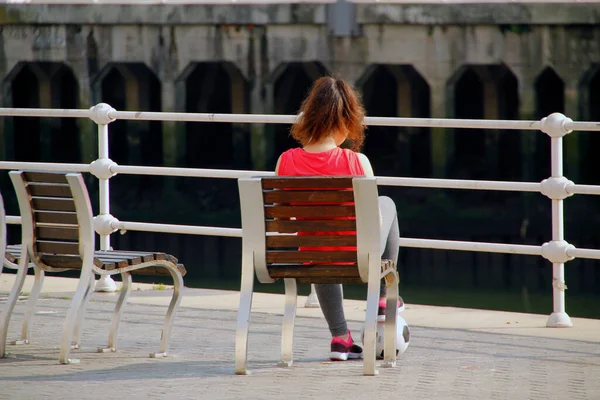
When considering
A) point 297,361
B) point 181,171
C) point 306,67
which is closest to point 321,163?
point 297,361

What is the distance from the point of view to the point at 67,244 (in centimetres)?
588

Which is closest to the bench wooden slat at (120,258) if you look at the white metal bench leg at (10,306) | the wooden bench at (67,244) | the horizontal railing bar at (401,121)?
the wooden bench at (67,244)

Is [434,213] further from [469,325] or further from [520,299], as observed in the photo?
[469,325]

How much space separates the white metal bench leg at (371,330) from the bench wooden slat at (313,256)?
6.5 inches

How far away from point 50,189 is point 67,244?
0.26m

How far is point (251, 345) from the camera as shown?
623cm

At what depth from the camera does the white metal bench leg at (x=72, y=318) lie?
5.69 m

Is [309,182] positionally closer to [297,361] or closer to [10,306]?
[297,361]

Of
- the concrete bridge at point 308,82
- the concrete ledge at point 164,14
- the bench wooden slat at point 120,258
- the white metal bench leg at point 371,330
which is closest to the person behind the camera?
the white metal bench leg at point 371,330

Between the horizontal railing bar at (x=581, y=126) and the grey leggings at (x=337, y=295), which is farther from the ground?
the horizontal railing bar at (x=581, y=126)

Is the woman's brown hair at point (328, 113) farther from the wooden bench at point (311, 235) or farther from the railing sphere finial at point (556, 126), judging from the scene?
the railing sphere finial at point (556, 126)

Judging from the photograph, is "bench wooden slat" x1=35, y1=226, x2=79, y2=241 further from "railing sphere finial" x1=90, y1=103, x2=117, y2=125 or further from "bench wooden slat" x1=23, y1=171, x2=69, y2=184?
"railing sphere finial" x1=90, y1=103, x2=117, y2=125

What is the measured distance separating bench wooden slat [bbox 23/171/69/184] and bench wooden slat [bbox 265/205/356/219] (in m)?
0.97

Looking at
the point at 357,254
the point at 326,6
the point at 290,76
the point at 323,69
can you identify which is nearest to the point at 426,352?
the point at 357,254
